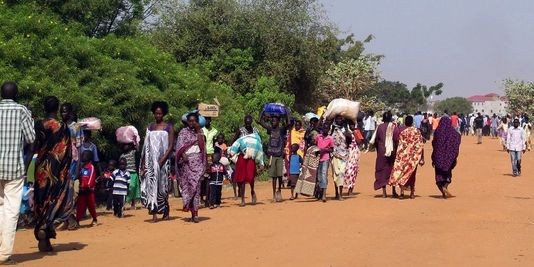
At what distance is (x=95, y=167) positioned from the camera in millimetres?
12367

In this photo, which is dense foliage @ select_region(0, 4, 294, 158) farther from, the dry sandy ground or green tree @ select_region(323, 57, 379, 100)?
green tree @ select_region(323, 57, 379, 100)

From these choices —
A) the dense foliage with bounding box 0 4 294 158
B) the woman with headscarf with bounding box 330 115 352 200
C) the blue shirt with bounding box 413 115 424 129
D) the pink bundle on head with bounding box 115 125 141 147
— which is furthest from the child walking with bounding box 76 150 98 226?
the blue shirt with bounding box 413 115 424 129

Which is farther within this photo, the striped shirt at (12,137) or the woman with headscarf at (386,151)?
the woman with headscarf at (386,151)

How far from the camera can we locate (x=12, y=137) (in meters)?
8.47

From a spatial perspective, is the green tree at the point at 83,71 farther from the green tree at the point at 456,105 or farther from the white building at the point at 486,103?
the white building at the point at 486,103

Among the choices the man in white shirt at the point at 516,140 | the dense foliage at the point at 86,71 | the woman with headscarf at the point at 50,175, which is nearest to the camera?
the woman with headscarf at the point at 50,175

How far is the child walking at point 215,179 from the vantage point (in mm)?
14656

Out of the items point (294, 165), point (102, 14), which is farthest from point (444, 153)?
point (102, 14)

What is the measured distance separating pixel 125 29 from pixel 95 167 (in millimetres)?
10510

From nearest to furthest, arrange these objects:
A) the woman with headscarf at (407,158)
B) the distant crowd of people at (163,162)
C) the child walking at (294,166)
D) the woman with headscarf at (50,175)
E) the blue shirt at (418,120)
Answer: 1. the distant crowd of people at (163,162)
2. the woman with headscarf at (50,175)
3. the woman with headscarf at (407,158)
4. the child walking at (294,166)
5. the blue shirt at (418,120)

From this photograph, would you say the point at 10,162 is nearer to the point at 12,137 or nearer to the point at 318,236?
the point at 12,137

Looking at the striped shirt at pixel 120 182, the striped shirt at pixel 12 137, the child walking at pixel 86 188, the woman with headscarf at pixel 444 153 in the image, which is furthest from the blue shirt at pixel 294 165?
the striped shirt at pixel 12 137

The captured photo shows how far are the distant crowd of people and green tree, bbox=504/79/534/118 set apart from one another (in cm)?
5473

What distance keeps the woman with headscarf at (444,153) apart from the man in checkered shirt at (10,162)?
9539mm
